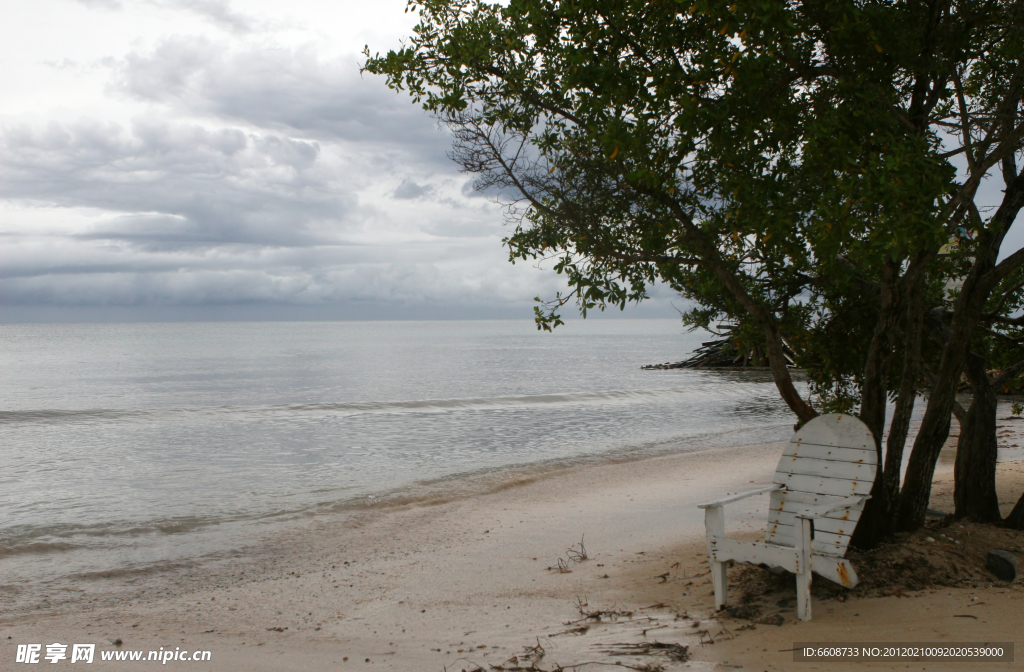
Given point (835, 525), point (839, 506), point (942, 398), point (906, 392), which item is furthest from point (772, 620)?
point (942, 398)

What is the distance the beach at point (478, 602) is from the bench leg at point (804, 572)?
4.7 inches

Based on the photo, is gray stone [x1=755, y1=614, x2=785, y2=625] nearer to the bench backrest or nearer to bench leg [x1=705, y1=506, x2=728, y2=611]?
bench leg [x1=705, y1=506, x2=728, y2=611]

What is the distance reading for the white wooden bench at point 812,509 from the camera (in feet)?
16.4

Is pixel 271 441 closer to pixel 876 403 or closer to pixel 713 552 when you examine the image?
pixel 713 552

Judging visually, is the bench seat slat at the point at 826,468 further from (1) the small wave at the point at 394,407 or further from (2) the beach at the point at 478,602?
(1) the small wave at the point at 394,407

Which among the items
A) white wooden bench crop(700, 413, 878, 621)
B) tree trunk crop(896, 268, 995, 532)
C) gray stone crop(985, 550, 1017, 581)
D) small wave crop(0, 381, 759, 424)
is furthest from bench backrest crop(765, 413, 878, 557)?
small wave crop(0, 381, 759, 424)

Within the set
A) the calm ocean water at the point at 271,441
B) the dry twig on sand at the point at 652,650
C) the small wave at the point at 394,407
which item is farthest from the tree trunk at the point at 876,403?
the small wave at the point at 394,407

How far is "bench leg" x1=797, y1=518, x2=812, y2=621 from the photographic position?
16.1ft

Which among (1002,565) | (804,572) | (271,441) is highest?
(804,572)

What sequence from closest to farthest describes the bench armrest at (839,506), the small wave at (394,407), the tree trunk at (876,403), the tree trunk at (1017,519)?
the bench armrest at (839,506), the tree trunk at (876,403), the tree trunk at (1017,519), the small wave at (394,407)

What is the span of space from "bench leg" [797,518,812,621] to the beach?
0.39ft

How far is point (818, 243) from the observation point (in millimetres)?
4719

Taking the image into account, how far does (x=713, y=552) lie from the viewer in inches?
210

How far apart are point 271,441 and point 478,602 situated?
1470 cm
